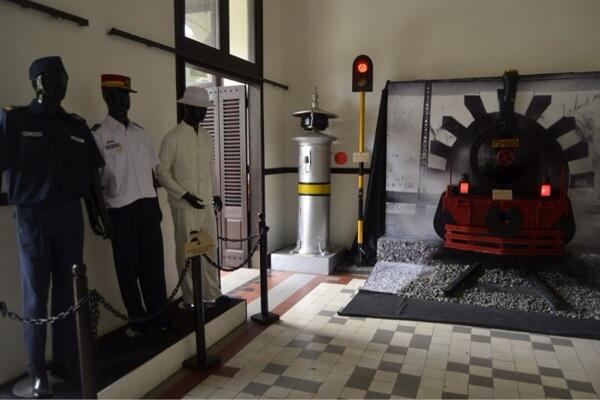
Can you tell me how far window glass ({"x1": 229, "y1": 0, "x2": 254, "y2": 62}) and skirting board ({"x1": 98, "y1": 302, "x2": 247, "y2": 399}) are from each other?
3.25 m

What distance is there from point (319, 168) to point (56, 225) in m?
3.68

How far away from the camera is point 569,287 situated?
4.46 m

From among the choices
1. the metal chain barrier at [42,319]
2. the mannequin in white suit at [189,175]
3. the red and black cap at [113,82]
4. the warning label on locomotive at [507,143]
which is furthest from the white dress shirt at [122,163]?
the warning label on locomotive at [507,143]

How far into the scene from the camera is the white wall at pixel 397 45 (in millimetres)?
5176

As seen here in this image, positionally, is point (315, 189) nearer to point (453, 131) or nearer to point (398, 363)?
point (453, 131)

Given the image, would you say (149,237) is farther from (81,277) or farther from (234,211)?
(234,211)

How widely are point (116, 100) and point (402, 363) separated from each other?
2.64 metres

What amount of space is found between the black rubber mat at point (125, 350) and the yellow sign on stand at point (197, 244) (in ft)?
2.10

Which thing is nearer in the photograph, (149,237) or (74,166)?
(74,166)

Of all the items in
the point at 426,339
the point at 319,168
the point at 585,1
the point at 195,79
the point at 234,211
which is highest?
the point at 585,1

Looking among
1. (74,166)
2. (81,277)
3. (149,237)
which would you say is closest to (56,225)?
(74,166)

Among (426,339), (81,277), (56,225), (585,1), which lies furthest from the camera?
(585,1)

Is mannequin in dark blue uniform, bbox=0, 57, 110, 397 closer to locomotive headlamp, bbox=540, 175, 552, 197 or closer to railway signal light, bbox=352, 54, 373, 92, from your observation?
railway signal light, bbox=352, 54, 373, 92

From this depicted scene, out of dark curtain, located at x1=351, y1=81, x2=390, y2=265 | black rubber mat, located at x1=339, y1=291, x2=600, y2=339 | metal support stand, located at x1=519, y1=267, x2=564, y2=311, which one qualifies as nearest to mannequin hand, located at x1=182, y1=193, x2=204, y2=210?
black rubber mat, located at x1=339, y1=291, x2=600, y2=339
